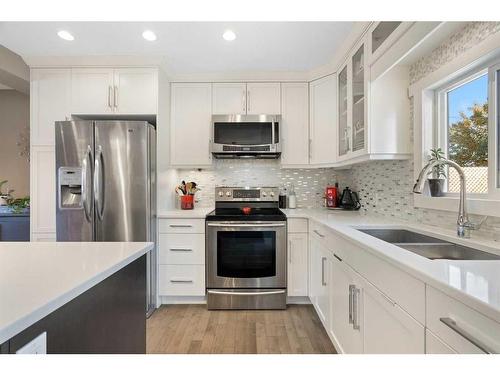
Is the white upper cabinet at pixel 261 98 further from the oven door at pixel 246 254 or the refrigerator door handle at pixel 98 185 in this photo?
the refrigerator door handle at pixel 98 185

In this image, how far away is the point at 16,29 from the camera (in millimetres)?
2178

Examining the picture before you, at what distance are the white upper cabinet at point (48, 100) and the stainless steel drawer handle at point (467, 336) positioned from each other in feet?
10.4

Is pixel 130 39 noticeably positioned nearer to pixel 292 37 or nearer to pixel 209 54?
pixel 209 54

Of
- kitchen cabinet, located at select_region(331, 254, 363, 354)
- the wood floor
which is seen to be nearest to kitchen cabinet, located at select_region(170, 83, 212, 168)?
the wood floor

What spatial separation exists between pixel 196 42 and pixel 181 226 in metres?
1.65

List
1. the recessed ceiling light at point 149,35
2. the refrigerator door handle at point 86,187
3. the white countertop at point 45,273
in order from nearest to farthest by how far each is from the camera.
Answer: the white countertop at point 45,273 < the recessed ceiling light at point 149,35 < the refrigerator door handle at point 86,187

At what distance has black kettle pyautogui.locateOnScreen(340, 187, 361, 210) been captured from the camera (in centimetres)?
289

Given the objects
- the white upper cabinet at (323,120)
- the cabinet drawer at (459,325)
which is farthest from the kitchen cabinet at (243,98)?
the cabinet drawer at (459,325)

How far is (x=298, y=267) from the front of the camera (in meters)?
2.65

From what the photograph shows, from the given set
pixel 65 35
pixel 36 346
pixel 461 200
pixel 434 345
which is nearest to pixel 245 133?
pixel 65 35

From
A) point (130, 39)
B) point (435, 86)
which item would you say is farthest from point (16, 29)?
point (435, 86)

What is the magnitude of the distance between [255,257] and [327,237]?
823 mm

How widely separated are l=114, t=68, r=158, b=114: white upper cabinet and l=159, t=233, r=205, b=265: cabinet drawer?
1.23 metres

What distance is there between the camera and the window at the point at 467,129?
1.50 m
